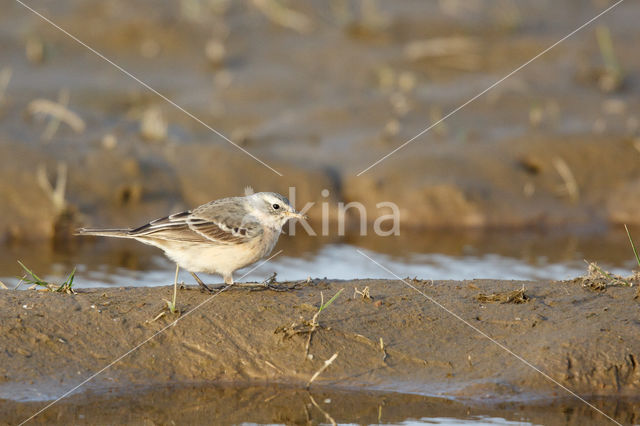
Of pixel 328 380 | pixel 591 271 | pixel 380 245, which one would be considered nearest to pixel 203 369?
pixel 328 380

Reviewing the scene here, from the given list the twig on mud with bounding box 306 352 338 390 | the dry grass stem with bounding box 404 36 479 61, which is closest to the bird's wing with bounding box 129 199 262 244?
the twig on mud with bounding box 306 352 338 390

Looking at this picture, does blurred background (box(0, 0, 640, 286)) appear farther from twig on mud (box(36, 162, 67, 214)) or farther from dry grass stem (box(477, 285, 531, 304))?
dry grass stem (box(477, 285, 531, 304))

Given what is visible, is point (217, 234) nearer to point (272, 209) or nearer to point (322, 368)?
point (272, 209)

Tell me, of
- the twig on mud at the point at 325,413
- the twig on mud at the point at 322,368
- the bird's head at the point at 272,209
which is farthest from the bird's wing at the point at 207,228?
the twig on mud at the point at 325,413

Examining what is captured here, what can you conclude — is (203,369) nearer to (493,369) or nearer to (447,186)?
(493,369)

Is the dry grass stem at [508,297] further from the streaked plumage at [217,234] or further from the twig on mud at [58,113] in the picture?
the twig on mud at [58,113]

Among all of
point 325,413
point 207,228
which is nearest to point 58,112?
point 207,228

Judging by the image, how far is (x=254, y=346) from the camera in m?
6.83

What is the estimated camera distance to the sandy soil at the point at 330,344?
6574 mm

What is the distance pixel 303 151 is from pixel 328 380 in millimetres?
6838

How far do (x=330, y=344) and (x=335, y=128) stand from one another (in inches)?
282

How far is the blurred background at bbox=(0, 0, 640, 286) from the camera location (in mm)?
11383

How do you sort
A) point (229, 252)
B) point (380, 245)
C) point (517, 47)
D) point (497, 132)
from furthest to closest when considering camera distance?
point (517, 47) < point (497, 132) < point (380, 245) < point (229, 252)

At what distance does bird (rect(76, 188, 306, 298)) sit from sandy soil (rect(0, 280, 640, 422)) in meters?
0.39
